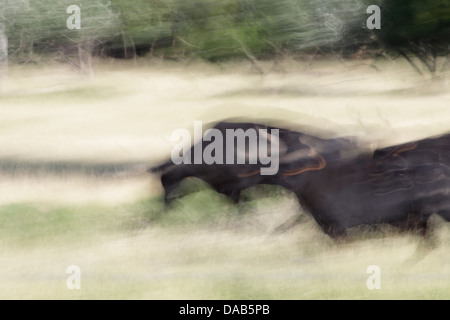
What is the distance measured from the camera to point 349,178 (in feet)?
4.85

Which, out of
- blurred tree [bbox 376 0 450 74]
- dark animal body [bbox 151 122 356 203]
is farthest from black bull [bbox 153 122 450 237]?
blurred tree [bbox 376 0 450 74]

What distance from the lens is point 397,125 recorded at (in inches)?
58.2

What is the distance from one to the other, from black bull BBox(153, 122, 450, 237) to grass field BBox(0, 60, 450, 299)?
4 centimetres

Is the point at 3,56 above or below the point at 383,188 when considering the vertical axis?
above

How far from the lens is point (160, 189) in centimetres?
148

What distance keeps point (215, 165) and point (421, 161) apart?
0.63 metres

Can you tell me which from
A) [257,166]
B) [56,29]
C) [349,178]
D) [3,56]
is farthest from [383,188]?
[3,56]

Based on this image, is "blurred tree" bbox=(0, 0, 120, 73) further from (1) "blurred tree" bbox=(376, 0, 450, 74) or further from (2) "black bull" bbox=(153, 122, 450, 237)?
(1) "blurred tree" bbox=(376, 0, 450, 74)

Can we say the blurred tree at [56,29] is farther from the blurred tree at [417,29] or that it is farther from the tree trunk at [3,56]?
the blurred tree at [417,29]

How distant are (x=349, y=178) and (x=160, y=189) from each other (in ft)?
1.89

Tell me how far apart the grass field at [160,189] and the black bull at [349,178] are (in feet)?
0.13

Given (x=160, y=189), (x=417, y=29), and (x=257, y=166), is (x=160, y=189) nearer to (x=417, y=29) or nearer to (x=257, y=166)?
(x=257, y=166)

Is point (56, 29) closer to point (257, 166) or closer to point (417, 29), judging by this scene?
point (257, 166)
